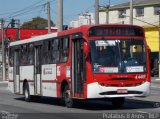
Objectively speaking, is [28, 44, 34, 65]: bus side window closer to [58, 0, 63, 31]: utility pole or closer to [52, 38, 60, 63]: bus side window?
[52, 38, 60, 63]: bus side window

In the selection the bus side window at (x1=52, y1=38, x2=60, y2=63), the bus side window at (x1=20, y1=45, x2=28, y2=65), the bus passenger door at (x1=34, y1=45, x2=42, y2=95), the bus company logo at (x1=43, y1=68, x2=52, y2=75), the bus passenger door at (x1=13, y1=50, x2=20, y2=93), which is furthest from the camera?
the bus passenger door at (x1=13, y1=50, x2=20, y2=93)

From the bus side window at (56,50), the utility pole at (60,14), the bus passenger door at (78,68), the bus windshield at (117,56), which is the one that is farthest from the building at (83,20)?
the bus windshield at (117,56)

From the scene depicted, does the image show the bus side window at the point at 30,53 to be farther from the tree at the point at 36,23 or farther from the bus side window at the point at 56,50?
the tree at the point at 36,23

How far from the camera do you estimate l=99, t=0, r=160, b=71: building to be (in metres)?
74.8

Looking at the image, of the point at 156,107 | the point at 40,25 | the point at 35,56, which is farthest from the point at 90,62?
the point at 40,25

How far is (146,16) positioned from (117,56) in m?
61.4

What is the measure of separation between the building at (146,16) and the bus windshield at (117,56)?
53.2m

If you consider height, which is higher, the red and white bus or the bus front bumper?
the red and white bus

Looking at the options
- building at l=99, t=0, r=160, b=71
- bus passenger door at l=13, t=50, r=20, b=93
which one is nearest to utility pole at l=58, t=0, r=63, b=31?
bus passenger door at l=13, t=50, r=20, b=93

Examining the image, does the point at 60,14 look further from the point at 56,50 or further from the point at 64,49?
the point at 64,49

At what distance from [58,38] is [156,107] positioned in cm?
497

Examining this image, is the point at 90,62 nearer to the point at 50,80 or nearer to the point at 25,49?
the point at 50,80

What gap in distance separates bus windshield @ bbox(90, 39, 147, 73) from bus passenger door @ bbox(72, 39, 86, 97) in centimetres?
62

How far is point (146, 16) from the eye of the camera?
265 ft
